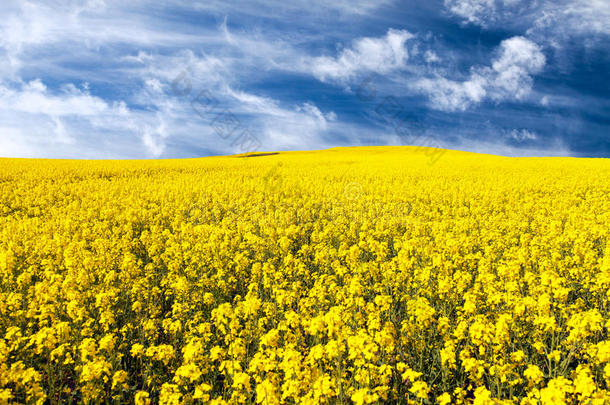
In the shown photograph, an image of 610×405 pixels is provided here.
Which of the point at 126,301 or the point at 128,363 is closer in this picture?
the point at 128,363

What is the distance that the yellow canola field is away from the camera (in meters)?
4.52

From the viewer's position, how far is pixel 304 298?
24.9 feet

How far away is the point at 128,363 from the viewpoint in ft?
20.8

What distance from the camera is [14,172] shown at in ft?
93.9

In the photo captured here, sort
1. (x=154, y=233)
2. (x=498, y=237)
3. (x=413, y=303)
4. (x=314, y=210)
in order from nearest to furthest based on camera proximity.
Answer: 1. (x=413, y=303)
2. (x=498, y=237)
3. (x=154, y=233)
4. (x=314, y=210)

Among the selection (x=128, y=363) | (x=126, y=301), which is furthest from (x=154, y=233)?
(x=128, y=363)

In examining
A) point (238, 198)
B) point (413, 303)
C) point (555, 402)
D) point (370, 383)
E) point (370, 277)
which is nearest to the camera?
point (555, 402)

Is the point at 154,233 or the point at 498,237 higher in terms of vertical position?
the point at 498,237

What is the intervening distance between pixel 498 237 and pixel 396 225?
3737 millimetres

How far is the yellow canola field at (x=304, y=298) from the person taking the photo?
4520 millimetres

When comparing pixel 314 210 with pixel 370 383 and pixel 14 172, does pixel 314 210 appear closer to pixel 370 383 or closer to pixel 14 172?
pixel 370 383

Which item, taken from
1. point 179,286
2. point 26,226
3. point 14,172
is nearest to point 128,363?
point 179,286

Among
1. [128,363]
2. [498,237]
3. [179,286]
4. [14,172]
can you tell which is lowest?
[128,363]

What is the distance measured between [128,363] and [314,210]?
36.0ft
